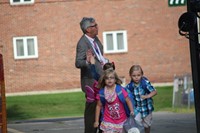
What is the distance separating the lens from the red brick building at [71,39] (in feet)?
128

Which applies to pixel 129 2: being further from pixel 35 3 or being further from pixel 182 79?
pixel 182 79

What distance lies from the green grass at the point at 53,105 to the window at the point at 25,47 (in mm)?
3300

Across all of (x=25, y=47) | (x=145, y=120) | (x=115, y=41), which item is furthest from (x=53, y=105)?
(x=145, y=120)

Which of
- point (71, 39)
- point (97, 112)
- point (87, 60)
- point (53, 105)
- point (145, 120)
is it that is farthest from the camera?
point (71, 39)

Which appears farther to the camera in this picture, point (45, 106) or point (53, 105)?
point (53, 105)

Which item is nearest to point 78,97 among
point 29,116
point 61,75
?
point 61,75

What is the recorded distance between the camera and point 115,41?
40000 millimetres

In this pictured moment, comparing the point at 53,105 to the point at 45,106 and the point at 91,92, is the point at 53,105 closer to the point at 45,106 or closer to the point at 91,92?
the point at 45,106

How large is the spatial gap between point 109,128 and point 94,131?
2.12ft

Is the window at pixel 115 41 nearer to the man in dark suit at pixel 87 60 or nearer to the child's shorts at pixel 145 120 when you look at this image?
the child's shorts at pixel 145 120

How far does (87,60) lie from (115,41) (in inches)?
1113

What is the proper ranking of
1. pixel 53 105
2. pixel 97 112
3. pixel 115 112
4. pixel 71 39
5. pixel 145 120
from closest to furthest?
pixel 115 112 → pixel 97 112 → pixel 145 120 → pixel 53 105 → pixel 71 39

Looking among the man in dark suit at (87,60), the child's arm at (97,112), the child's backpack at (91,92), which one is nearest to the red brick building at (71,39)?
the man in dark suit at (87,60)

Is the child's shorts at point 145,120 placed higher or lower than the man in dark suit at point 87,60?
lower
